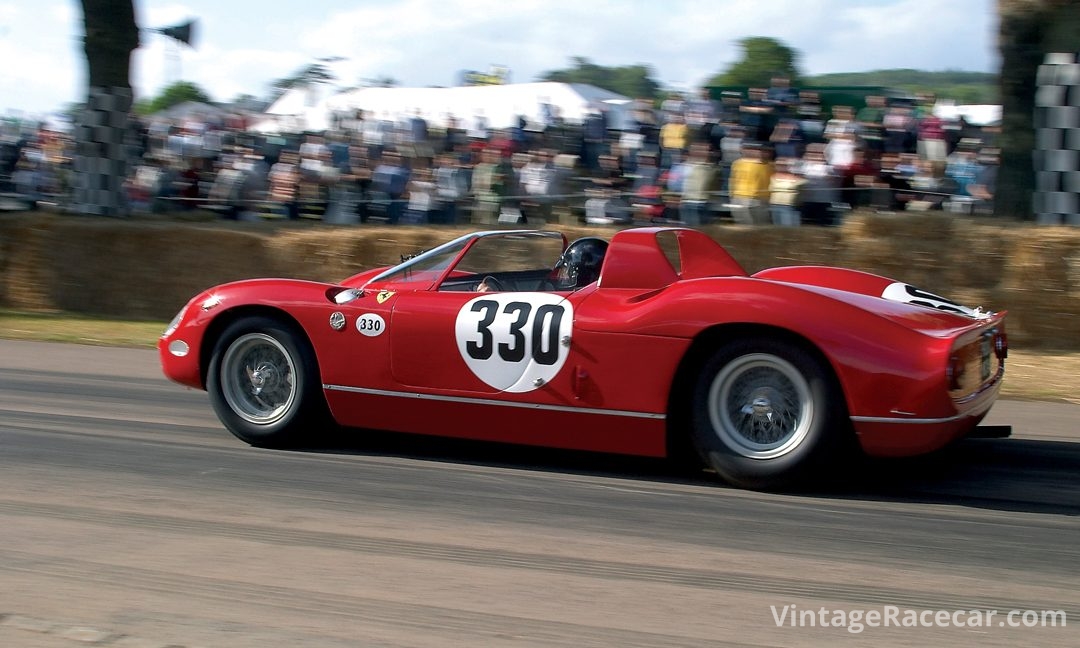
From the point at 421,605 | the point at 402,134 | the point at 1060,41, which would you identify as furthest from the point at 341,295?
the point at 402,134

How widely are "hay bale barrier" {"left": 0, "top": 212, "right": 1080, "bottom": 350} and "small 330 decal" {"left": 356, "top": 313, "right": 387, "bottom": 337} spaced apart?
557 centimetres

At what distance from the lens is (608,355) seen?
16.4 feet

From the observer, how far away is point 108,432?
6203 millimetres

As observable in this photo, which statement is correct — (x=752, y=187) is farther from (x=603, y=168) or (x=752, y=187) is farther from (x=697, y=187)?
(x=603, y=168)

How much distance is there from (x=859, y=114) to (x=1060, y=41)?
140 inches

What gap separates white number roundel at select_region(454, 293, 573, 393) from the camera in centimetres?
511

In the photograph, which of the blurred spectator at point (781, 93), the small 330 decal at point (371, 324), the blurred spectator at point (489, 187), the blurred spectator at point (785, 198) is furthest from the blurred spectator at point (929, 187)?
the small 330 decal at point (371, 324)

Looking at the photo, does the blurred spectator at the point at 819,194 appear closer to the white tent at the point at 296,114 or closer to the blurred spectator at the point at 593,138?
the blurred spectator at the point at 593,138

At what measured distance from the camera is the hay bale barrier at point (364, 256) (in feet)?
31.0

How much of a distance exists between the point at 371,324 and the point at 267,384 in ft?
2.51

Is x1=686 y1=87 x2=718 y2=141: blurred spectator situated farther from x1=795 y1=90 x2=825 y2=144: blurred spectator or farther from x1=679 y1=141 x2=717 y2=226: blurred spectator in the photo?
x1=679 y1=141 x2=717 y2=226: blurred spectator

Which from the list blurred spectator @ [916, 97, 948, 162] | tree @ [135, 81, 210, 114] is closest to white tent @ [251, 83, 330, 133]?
blurred spectator @ [916, 97, 948, 162]

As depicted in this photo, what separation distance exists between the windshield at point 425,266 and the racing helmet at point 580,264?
563 mm

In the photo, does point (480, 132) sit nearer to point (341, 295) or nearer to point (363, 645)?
point (341, 295)
